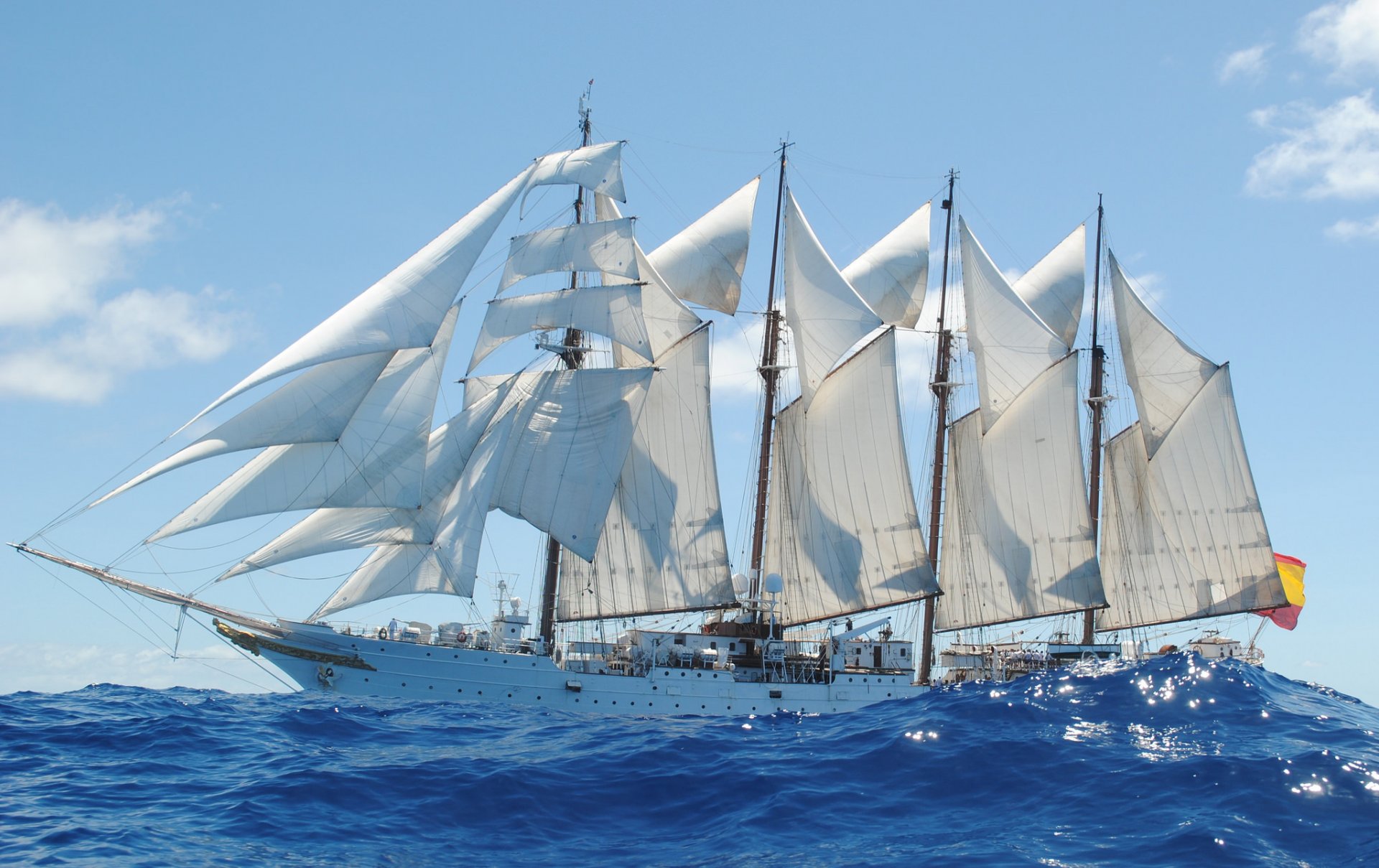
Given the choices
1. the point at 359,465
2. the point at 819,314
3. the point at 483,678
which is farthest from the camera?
the point at 819,314

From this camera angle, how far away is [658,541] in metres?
45.3

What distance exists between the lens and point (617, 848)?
16797mm

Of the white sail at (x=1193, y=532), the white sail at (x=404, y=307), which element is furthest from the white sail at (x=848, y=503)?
the white sail at (x=404, y=307)

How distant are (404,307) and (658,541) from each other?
14.3m

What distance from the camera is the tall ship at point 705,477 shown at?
1474 inches

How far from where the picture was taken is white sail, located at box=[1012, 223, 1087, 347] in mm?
52688

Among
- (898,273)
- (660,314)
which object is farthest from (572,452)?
(898,273)

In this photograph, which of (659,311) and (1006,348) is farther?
(1006,348)

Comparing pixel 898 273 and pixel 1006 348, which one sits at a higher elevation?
pixel 898 273

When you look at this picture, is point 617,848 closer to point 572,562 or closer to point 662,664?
point 662,664

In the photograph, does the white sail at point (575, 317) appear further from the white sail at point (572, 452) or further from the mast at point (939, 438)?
the mast at point (939, 438)

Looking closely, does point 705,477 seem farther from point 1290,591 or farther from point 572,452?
point 1290,591

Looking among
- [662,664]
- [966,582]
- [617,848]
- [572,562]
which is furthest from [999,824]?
[966,582]

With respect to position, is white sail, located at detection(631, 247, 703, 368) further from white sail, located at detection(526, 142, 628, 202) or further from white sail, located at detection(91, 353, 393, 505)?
white sail, located at detection(91, 353, 393, 505)
